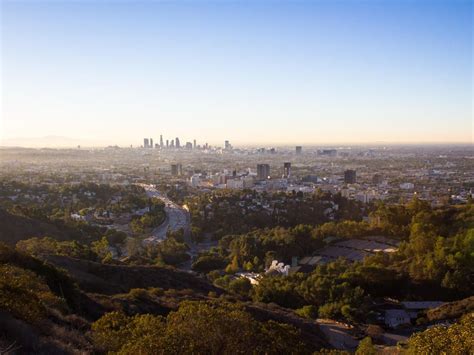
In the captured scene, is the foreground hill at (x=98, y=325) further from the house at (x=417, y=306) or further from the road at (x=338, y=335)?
the house at (x=417, y=306)

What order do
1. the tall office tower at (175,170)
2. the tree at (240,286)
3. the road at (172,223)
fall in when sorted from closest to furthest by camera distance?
the tree at (240,286)
the road at (172,223)
the tall office tower at (175,170)

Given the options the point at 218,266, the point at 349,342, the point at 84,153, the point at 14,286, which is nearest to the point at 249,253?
the point at 218,266

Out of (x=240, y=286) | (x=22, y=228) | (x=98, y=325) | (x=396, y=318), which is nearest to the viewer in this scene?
(x=98, y=325)

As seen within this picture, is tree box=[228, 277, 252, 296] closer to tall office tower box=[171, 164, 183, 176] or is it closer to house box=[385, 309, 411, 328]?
house box=[385, 309, 411, 328]

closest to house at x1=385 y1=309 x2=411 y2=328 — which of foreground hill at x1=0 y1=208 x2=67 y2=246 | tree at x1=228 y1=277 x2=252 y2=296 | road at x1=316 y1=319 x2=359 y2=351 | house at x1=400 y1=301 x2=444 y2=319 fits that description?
house at x1=400 y1=301 x2=444 y2=319

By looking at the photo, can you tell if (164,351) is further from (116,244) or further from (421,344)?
(116,244)

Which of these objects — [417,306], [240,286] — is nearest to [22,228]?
[240,286]

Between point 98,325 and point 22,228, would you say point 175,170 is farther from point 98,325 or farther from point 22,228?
point 98,325

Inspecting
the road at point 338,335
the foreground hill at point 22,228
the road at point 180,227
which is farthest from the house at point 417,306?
the foreground hill at point 22,228

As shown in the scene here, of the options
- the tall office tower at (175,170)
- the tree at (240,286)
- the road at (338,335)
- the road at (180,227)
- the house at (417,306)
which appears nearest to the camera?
the road at (338,335)
